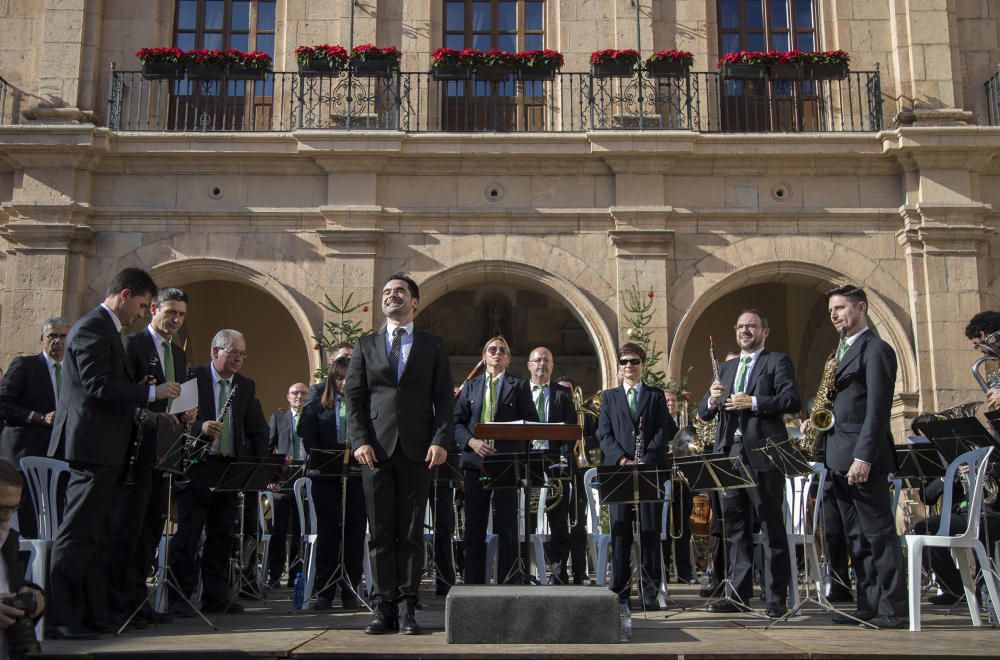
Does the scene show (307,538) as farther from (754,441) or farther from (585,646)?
(585,646)

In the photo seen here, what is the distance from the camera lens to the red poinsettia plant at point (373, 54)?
551 inches

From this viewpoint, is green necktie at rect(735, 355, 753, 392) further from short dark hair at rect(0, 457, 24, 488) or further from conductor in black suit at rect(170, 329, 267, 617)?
short dark hair at rect(0, 457, 24, 488)

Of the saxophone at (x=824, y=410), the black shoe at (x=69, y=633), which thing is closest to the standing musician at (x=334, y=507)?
the black shoe at (x=69, y=633)

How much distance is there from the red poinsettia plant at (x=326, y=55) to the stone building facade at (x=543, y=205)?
506 mm

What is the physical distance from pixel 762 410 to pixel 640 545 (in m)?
1.41

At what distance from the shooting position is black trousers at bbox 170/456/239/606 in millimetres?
7004

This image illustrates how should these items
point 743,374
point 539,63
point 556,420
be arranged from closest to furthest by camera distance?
1. point 743,374
2. point 556,420
3. point 539,63

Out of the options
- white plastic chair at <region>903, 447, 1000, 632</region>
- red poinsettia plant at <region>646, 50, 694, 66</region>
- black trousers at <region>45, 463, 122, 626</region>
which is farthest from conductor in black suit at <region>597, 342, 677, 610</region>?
red poinsettia plant at <region>646, 50, 694, 66</region>

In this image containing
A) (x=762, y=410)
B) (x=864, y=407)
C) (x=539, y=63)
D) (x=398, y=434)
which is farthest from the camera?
(x=539, y=63)

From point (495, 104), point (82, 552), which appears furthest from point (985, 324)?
point (495, 104)

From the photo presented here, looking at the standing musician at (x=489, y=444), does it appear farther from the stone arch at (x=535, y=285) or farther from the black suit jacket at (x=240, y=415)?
the stone arch at (x=535, y=285)

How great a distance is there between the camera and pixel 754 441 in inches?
261

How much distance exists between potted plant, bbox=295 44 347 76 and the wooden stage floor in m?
9.12

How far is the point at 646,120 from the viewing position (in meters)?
14.1
